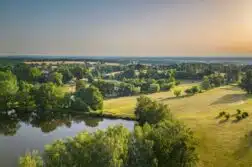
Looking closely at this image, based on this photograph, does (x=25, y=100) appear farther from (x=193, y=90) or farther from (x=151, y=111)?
(x=193, y=90)

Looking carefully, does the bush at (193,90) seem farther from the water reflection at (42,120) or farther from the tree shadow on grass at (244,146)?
the tree shadow on grass at (244,146)

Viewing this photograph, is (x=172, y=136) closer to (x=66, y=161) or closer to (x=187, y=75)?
(x=66, y=161)

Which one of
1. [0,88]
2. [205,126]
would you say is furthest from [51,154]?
[0,88]

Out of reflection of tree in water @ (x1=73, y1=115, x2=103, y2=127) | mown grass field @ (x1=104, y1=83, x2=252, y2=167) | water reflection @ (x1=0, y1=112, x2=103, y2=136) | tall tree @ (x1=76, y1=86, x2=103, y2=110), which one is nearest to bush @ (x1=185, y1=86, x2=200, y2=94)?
mown grass field @ (x1=104, y1=83, x2=252, y2=167)

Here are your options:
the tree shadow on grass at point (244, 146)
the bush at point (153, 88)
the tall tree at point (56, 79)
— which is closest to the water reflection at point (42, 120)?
the tree shadow on grass at point (244, 146)

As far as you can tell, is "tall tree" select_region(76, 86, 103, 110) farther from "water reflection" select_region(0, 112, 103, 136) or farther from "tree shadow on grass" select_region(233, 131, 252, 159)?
"tree shadow on grass" select_region(233, 131, 252, 159)

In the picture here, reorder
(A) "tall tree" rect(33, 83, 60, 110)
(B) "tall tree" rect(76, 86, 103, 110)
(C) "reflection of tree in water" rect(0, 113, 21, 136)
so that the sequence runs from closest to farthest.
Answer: (C) "reflection of tree in water" rect(0, 113, 21, 136), (A) "tall tree" rect(33, 83, 60, 110), (B) "tall tree" rect(76, 86, 103, 110)
